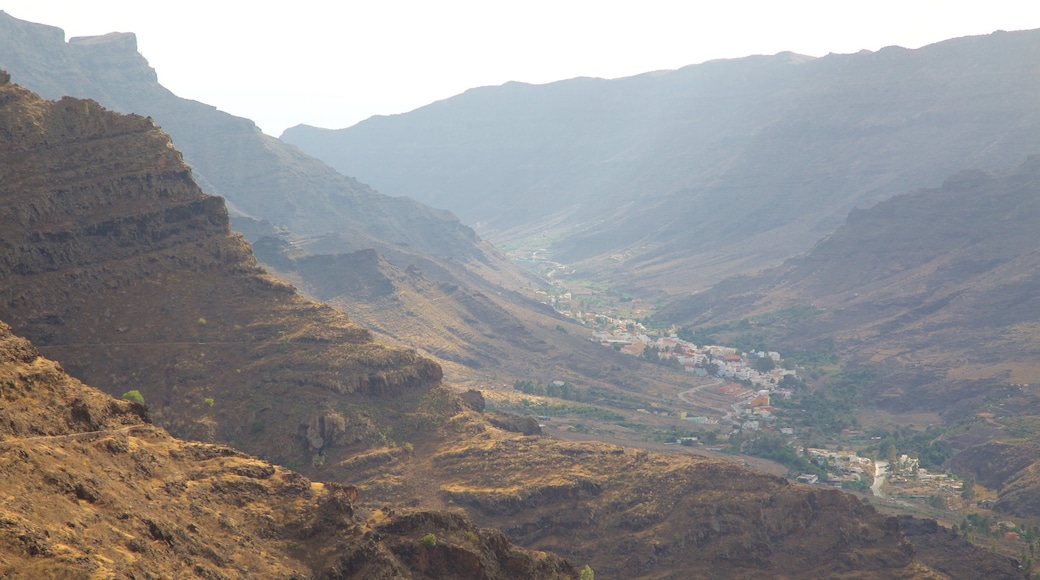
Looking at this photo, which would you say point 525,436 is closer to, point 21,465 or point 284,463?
point 284,463

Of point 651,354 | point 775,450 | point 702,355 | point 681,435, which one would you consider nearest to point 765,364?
point 702,355

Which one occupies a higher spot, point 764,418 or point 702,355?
point 702,355

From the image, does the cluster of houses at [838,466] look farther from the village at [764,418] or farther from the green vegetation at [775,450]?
the green vegetation at [775,450]

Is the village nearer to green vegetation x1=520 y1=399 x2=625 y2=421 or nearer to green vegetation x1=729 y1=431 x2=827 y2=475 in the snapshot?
green vegetation x1=729 y1=431 x2=827 y2=475

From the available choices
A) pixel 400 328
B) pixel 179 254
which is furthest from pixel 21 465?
pixel 400 328

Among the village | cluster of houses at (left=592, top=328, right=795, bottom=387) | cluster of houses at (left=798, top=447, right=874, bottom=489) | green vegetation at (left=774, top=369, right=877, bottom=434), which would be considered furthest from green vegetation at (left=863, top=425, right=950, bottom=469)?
cluster of houses at (left=592, top=328, right=795, bottom=387)

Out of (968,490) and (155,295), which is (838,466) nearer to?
(968,490)
